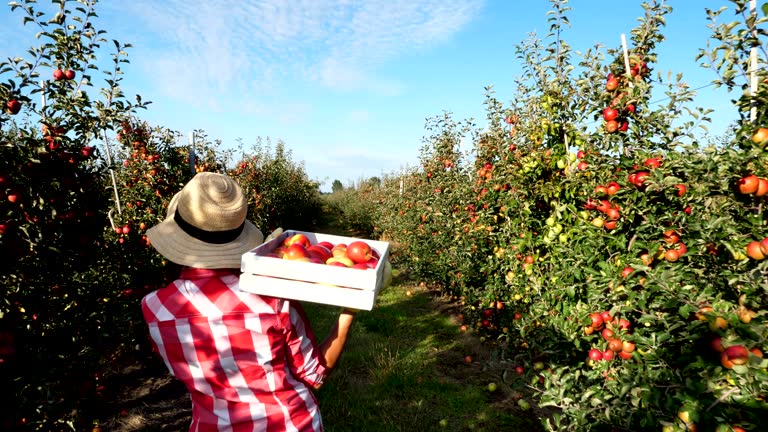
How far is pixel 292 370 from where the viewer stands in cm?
165

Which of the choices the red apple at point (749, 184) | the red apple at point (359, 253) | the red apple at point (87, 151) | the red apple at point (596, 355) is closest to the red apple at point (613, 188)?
Result: the red apple at point (749, 184)

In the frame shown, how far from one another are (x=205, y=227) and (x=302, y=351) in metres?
0.62

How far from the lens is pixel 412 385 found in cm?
440

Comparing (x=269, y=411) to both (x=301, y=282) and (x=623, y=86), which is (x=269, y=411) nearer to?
(x=301, y=282)

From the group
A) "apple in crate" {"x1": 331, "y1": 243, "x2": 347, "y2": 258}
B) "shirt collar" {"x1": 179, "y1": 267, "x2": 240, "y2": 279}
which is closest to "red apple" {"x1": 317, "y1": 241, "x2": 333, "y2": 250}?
"apple in crate" {"x1": 331, "y1": 243, "x2": 347, "y2": 258}

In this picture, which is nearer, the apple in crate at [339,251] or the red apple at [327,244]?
the apple in crate at [339,251]

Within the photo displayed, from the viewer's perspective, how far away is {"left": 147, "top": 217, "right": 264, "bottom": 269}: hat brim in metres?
1.51

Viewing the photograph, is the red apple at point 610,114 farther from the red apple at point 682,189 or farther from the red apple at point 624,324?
the red apple at point 624,324

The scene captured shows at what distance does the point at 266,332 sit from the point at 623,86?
287 cm

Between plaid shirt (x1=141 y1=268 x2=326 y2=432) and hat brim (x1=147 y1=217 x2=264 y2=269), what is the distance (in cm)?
5

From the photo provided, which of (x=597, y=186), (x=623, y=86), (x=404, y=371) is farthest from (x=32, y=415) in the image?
(x=623, y=86)

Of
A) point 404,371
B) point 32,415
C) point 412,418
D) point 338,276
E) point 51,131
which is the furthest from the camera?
point 404,371

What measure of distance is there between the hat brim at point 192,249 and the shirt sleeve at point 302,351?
12.0 inches

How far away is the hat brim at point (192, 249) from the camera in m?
1.51
